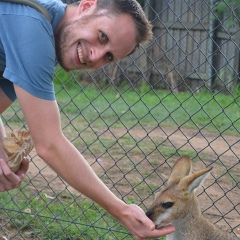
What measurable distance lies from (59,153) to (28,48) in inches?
18.3

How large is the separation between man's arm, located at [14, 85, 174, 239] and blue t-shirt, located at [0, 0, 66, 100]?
2.0 inches

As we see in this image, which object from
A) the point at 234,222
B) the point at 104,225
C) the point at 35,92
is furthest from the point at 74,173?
the point at 234,222

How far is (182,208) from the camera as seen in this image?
12.5ft

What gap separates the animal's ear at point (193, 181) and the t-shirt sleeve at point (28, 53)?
122cm

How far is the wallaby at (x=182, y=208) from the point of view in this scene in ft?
12.0

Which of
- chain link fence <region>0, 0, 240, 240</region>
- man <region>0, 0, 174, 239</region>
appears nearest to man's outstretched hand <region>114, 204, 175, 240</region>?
man <region>0, 0, 174, 239</region>

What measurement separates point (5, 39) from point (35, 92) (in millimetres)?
260

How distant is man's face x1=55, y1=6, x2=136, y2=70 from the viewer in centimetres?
264

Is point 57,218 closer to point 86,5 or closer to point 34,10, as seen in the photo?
point 86,5

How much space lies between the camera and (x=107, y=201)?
274cm

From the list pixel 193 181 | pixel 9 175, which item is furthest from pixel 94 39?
pixel 193 181

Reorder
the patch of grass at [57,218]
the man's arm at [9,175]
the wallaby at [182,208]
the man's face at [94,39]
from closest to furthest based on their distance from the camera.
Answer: the man's face at [94,39], the man's arm at [9,175], the wallaby at [182,208], the patch of grass at [57,218]

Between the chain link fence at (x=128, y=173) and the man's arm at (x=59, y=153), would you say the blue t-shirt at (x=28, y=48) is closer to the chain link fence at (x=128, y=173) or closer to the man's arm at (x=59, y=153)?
the man's arm at (x=59, y=153)

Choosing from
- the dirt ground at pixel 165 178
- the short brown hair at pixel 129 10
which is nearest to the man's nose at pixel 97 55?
the short brown hair at pixel 129 10
